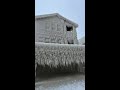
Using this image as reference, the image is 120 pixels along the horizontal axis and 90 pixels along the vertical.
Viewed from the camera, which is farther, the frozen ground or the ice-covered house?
the ice-covered house

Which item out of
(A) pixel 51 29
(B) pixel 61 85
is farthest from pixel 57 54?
(A) pixel 51 29

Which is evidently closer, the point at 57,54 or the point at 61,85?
the point at 61,85

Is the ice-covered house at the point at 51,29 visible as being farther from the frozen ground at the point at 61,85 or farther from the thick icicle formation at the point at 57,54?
the frozen ground at the point at 61,85

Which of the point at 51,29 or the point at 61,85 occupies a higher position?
the point at 51,29

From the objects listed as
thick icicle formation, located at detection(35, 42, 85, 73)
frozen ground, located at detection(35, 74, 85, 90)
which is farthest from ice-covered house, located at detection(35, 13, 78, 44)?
frozen ground, located at detection(35, 74, 85, 90)

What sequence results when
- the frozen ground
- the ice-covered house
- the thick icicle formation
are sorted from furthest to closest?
the ice-covered house
the thick icicle formation
the frozen ground

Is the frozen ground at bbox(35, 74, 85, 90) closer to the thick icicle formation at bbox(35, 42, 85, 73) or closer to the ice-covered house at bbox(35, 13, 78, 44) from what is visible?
the thick icicle formation at bbox(35, 42, 85, 73)

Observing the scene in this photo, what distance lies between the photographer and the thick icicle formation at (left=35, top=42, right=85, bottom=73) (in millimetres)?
4645

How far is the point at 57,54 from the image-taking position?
5086 mm

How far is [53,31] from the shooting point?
6898 mm

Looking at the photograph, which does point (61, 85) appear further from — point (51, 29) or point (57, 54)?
point (51, 29)
